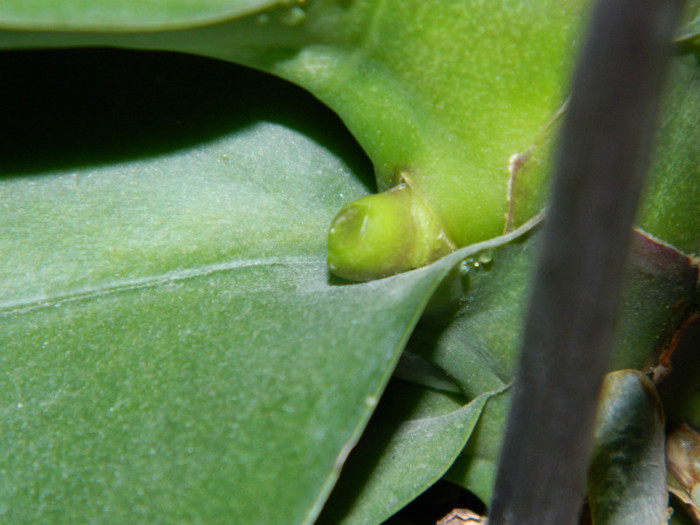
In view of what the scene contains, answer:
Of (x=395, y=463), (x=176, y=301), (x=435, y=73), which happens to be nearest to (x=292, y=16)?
(x=435, y=73)

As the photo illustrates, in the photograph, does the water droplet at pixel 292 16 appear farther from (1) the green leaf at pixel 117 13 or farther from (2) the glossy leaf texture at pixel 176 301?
(2) the glossy leaf texture at pixel 176 301

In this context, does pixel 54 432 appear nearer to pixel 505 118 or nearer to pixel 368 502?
pixel 368 502

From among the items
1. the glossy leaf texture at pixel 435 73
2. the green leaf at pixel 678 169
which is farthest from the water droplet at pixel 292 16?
the green leaf at pixel 678 169

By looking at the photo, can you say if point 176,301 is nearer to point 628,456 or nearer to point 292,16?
point 292,16

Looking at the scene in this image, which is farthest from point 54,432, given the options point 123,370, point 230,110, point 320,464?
point 230,110

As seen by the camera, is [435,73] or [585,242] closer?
[585,242]

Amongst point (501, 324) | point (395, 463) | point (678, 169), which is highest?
point (678, 169)
